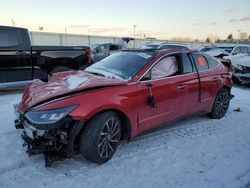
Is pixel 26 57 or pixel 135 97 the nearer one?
pixel 135 97

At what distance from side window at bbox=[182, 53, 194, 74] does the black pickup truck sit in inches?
173

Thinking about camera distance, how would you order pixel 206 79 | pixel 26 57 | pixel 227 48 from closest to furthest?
pixel 206 79
pixel 26 57
pixel 227 48

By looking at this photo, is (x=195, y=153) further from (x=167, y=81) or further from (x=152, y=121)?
(x=167, y=81)

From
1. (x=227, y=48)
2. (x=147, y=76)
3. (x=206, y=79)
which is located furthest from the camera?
(x=227, y=48)

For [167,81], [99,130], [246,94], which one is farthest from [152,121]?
[246,94]

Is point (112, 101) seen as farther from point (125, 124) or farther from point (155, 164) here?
point (155, 164)

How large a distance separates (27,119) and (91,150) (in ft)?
3.04

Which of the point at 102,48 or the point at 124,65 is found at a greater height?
the point at 102,48

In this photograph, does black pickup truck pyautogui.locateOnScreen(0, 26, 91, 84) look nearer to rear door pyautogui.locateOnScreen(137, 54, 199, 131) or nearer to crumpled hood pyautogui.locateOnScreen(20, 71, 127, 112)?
crumpled hood pyautogui.locateOnScreen(20, 71, 127, 112)

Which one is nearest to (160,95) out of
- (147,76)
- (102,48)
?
(147,76)

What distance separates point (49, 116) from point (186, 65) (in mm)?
2859

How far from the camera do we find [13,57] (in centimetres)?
762

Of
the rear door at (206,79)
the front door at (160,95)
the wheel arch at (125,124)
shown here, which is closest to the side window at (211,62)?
the rear door at (206,79)

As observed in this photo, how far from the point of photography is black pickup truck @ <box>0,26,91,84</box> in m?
7.58
